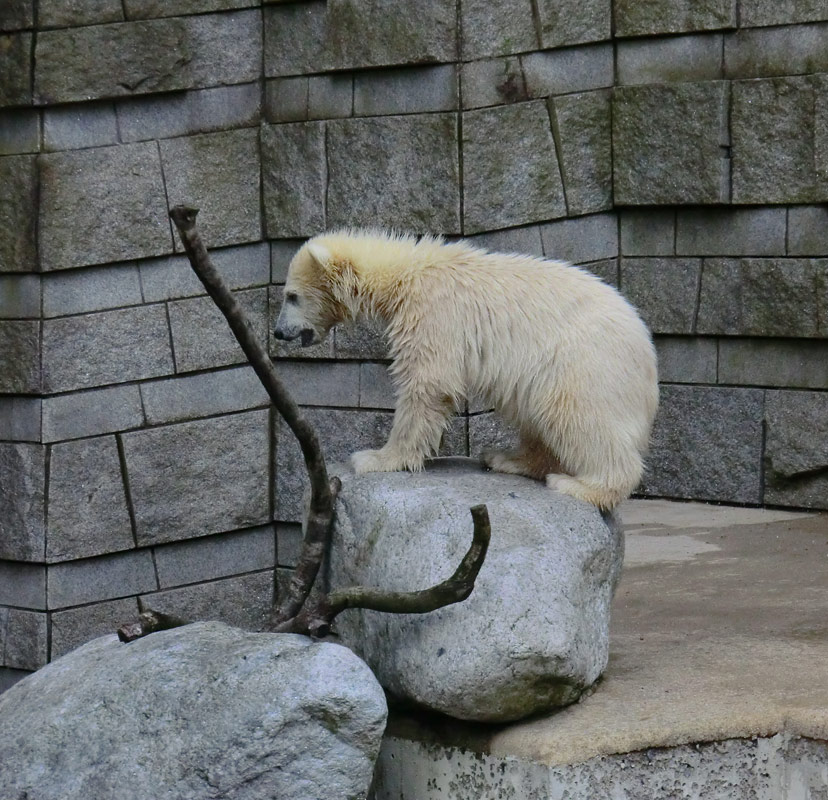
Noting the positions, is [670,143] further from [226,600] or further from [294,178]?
[226,600]

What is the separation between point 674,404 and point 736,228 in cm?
94

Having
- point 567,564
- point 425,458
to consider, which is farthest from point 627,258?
point 567,564

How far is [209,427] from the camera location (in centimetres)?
639

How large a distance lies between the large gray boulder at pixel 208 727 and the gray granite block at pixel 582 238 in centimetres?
311

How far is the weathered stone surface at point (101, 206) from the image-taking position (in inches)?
232

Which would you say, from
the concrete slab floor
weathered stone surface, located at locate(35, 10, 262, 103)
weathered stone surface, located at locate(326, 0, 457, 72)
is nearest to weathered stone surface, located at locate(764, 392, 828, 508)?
the concrete slab floor

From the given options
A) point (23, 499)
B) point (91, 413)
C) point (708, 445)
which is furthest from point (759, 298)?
point (23, 499)

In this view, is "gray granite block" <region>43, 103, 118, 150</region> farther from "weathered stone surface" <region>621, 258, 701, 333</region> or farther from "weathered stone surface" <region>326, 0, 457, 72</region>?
"weathered stone surface" <region>621, 258, 701, 333</region>

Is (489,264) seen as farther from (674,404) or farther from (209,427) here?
(674,404)

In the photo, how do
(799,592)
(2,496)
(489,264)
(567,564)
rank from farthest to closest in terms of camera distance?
1. (2,496)
2. (799,592)
3. (489,264)
4. (567,564)

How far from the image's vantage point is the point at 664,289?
7.14 m

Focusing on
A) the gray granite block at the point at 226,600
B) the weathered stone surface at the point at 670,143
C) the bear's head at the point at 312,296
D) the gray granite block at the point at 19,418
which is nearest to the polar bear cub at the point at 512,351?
the bear's head at the point at 312,296

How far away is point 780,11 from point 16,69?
→ 349cm

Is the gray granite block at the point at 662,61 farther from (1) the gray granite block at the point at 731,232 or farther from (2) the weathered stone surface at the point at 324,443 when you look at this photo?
(2) the weathered stone surface at the point at 324,443
